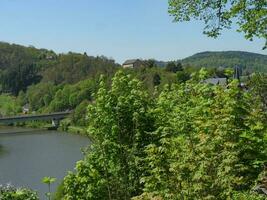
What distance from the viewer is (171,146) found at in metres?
9.30

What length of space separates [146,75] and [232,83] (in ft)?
304

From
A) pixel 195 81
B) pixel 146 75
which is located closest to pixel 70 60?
pixel 146 75

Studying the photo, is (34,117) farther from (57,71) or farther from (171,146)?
(171,146)

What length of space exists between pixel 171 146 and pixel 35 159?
5026 cm

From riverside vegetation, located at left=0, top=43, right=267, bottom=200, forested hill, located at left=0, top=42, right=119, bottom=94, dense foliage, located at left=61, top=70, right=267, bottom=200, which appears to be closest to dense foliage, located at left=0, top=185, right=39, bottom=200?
riverside vegetation, located at left=0, top=43, right=267, bottom=200

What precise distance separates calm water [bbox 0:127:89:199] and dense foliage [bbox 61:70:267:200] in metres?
22.3

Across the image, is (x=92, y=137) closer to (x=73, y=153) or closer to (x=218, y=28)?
(x=218, y=28)

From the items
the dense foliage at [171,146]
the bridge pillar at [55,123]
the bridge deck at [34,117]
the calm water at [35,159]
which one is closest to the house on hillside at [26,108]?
the bridge deck at [34,117]

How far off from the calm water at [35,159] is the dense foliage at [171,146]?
879 inches

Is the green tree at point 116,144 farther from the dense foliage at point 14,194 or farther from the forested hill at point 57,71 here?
the forested hill at point 57,71

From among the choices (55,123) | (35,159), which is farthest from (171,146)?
(55,123)

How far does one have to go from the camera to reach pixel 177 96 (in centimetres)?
1653

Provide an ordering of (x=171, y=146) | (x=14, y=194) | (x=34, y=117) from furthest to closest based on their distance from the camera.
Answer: (x=34, y=117), (x=14, y=194), (x=171, y=146)

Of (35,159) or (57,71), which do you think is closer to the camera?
(35,159)
